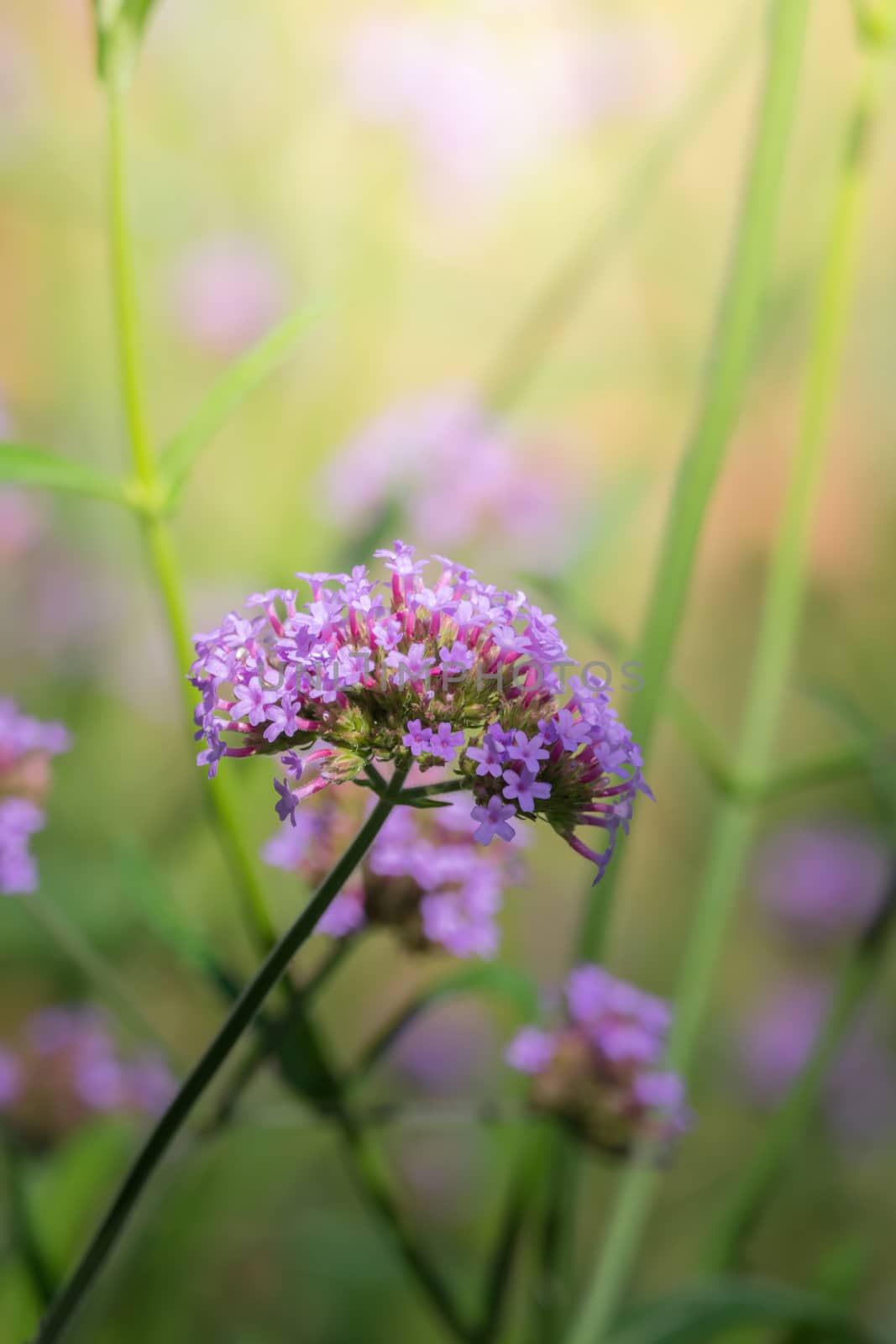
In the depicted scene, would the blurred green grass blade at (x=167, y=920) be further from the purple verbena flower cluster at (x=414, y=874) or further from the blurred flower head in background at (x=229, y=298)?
the blurred flower head in background at (x=229, y=298)

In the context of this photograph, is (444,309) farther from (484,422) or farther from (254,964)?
(254,964)

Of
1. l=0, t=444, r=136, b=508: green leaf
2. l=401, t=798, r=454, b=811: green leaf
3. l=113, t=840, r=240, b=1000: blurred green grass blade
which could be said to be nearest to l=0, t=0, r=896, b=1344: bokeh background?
l=113, t=840, r=240, b=1000: blurred green grass blade

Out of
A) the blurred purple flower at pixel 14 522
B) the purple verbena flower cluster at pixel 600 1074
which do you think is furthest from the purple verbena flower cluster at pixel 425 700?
the blurred purple flower at pixel 14 522

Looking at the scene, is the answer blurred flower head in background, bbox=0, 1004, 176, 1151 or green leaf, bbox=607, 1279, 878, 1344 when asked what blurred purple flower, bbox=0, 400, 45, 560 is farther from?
green leaf, bbox=607, 1279, 878, 1344

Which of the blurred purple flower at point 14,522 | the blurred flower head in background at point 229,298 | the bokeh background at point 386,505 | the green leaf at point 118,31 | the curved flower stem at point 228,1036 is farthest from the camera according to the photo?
the blurred flower head in background at point 229,298

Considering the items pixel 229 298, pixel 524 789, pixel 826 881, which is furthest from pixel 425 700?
pixel 229 298

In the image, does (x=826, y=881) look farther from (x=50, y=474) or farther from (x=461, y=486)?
(x=50, y=474)
